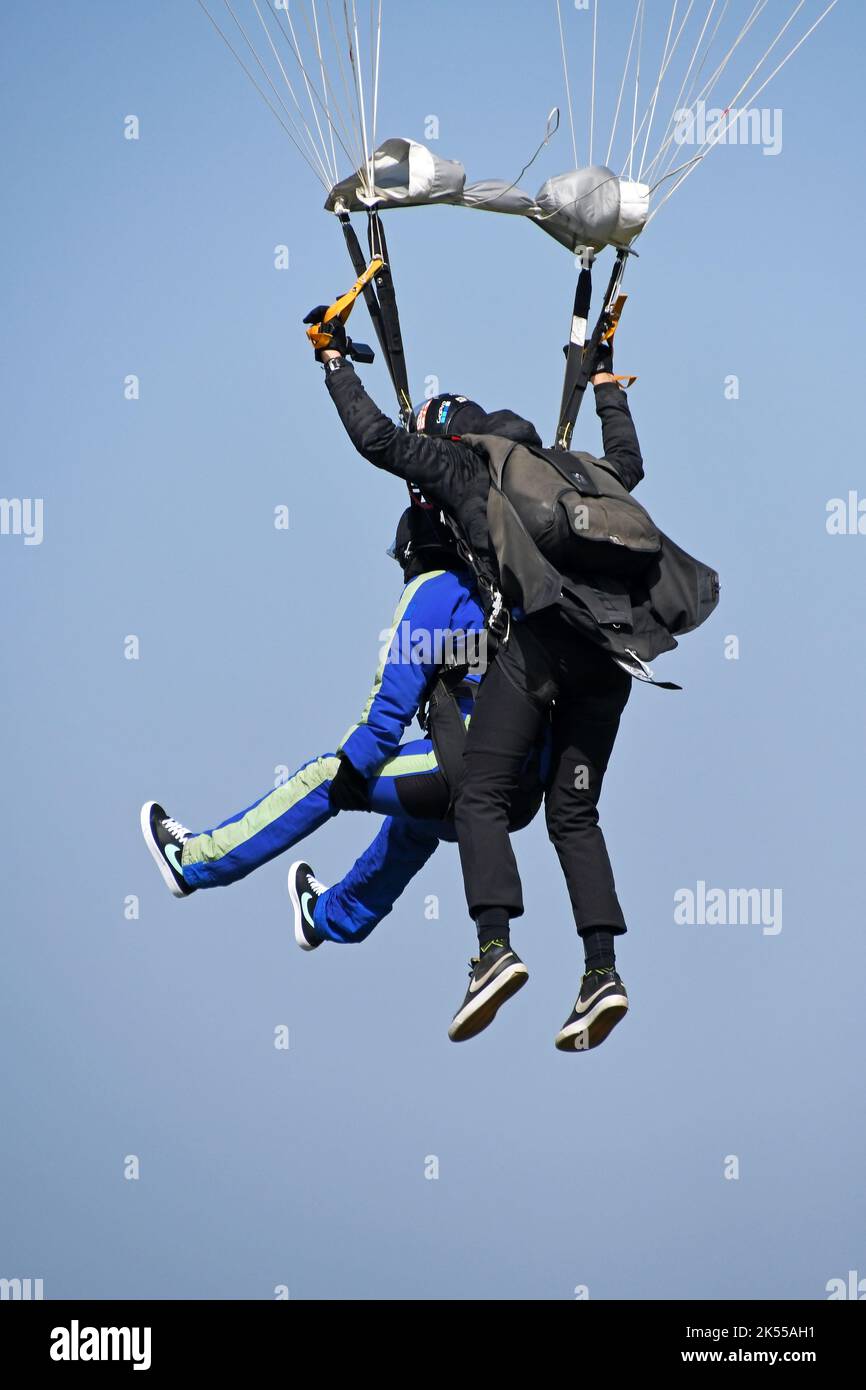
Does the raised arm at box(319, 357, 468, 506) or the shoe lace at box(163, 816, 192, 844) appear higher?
the raised arm at box(319, 357, 468, 506)

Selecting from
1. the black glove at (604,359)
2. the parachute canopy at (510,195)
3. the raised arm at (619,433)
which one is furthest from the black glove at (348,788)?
the parachute canopy at (510,195)

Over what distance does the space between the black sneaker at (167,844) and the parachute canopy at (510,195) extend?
10.5ft

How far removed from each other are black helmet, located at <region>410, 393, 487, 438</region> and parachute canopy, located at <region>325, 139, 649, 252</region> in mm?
948

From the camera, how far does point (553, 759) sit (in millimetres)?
9609

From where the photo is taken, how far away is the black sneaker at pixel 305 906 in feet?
37.1

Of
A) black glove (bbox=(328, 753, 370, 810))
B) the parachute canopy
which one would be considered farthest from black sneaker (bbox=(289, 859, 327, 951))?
the parachute canopy

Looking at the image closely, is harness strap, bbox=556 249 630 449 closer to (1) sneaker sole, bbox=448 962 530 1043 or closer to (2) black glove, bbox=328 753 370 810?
(2) black glove, bbox=328 753 370 810

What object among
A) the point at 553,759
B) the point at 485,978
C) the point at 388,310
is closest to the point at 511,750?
the point at 553,759

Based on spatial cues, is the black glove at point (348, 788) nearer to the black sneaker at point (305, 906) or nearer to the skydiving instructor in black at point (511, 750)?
the skydiving instructor in black at point (511, 750)

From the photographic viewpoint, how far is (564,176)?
10.5 m

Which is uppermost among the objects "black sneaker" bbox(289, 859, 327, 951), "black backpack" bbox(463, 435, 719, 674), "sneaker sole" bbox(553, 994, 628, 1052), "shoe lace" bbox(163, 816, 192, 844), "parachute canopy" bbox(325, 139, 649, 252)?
"parachute canopy" bbox(325, 139, 649, 252)

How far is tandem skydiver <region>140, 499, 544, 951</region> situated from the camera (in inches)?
383

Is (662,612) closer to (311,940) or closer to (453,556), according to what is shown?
(453,556)
